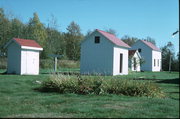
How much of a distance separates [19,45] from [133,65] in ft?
63.4

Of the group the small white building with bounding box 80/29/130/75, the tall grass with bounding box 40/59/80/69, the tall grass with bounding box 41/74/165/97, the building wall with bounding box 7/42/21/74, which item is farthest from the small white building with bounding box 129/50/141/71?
the tall grass with bounding box 41/74/165/97

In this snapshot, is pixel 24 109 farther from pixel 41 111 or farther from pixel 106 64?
pixel 106 64

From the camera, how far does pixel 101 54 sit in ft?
86.6

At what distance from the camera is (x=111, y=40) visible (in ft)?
85.0

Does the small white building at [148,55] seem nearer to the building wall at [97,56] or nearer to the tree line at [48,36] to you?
the tree line at [48,36]

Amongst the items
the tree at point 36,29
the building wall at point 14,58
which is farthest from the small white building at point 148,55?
the building wall at point 14,58

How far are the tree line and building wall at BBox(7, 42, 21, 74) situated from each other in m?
15.0

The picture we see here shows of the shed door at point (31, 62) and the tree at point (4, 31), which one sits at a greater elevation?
the tree at point (4, 31)

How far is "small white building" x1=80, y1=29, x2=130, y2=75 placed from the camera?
84.9 feet

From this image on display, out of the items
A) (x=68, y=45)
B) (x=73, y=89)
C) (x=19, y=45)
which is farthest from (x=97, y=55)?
(x=68, y=45)

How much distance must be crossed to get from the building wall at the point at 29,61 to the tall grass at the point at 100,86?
10268mm

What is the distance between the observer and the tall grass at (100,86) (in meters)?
10.9

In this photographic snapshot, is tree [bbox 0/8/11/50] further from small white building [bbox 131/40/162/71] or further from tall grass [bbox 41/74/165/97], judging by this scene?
tall grass [bbox 41/74/165/97]

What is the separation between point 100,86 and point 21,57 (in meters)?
12.2
